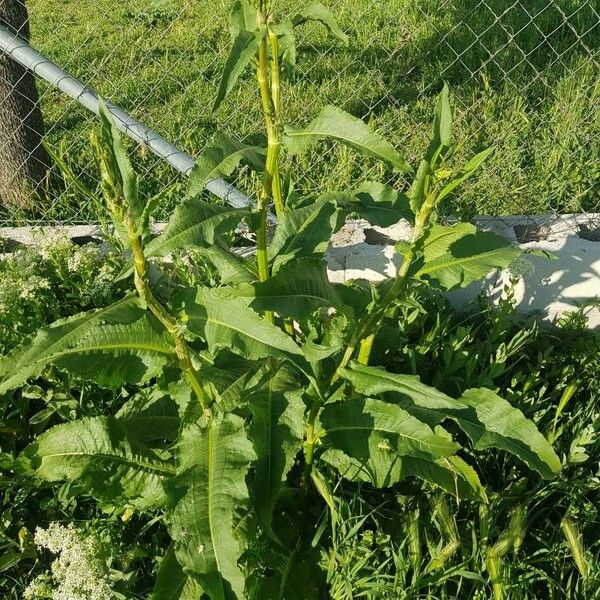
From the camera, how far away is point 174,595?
217 centimetres

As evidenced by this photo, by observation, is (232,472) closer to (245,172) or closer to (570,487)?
(570,487)

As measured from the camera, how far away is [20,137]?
414 cm

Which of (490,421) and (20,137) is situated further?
(20,137)

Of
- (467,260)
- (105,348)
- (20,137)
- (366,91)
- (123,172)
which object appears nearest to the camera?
(123,172)

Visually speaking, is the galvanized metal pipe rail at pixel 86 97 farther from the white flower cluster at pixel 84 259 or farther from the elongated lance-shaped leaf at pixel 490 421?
the elongated lance-shaped leaf at pixel 490 421

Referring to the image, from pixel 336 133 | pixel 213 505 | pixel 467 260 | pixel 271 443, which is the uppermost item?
pixel 336 133

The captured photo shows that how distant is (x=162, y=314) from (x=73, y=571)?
89cm

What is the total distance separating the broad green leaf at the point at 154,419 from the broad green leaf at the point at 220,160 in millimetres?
766

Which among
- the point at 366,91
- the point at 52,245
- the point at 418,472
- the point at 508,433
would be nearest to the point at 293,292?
the point at 418,472

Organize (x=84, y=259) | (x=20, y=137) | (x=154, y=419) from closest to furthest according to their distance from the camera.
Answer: (x=154, y=419) < (x=84, y=259) < (x=20, y=137)

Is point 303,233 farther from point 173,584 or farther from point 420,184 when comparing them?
point 173,584

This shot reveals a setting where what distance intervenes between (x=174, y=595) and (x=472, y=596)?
0.90 meters

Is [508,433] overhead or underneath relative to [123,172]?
underneath

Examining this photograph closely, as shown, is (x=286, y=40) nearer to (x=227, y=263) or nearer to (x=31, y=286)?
(x=227, y=263)
